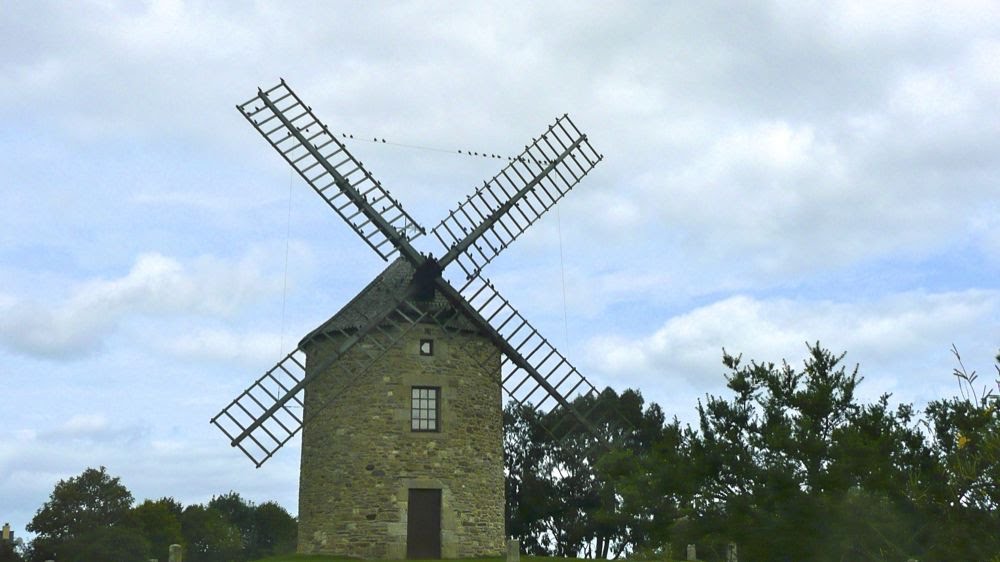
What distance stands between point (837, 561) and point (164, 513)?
165 ft

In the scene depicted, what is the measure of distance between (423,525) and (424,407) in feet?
9.21

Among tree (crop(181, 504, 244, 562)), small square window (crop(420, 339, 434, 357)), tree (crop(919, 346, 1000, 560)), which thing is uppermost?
small square window (crop(420, 339, 434, 357))

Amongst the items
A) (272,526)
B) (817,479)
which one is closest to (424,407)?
(817,479)

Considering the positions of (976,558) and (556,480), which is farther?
(556,480)

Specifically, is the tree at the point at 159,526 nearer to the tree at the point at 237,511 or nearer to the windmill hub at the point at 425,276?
the tree at the point at 237,511

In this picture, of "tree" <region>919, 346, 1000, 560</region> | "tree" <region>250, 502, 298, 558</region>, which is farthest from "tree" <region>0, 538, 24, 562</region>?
"tree" <region>919, 346, 1000, 560</region>

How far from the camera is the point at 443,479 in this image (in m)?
26.0

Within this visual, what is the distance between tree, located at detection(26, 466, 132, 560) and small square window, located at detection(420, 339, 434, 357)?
30638mm

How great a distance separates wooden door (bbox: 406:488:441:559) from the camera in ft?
84.1

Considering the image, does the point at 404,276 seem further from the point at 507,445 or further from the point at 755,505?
the point at 507,445

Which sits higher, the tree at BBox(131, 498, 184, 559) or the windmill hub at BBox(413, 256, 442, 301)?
the windmill hub at BBox(413, 256, 442, 301)

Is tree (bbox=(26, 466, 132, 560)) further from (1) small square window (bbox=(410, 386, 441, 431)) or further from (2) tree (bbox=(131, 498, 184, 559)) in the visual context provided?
(1) small square window (bbox=(410, 386, 441, 431))

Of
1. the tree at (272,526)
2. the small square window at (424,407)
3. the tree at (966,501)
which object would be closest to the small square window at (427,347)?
the small square window at (424,407)

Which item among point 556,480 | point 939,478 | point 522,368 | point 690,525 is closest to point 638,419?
point 556,480
